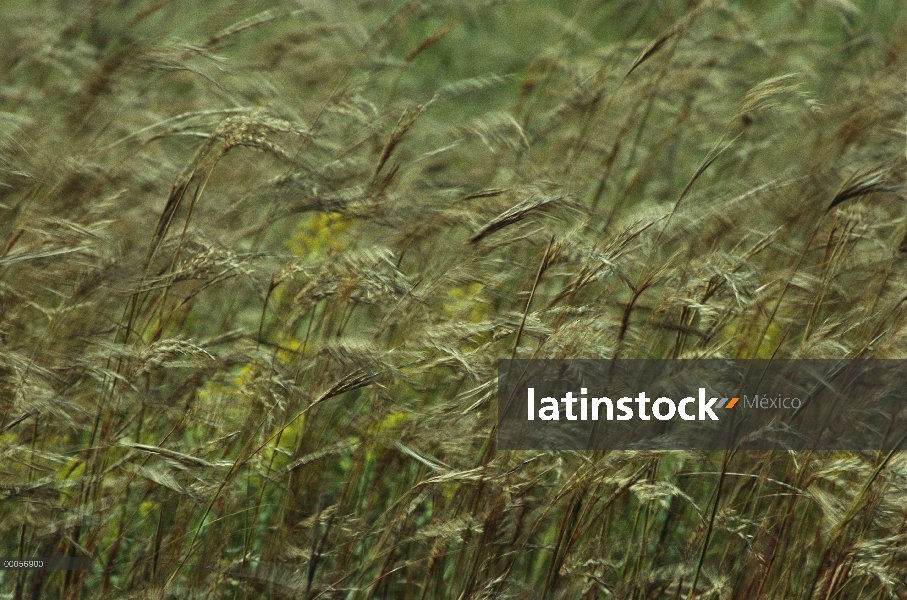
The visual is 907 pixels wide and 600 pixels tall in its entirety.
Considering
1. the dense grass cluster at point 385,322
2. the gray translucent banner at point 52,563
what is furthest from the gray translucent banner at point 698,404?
the gray translucent banner at point 52,563

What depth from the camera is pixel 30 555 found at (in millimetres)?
1872

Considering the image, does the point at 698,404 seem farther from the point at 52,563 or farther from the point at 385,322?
the point at 52,563

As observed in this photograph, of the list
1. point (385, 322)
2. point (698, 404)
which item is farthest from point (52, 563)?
point (698, 404)

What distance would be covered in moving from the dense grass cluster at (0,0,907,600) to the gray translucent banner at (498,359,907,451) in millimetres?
47

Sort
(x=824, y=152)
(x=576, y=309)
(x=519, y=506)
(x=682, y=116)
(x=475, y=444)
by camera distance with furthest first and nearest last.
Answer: (x=682, y=116) < (x=824, y=152) < (x=475, y=444) < (x=519, y=506) < (x=576, y=309)

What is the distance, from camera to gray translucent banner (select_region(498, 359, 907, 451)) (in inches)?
70.1

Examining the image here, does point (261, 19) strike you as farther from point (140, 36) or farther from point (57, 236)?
point (57, 236)

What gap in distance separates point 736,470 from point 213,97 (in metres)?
1.59

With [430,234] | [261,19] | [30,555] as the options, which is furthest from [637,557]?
[261,19]

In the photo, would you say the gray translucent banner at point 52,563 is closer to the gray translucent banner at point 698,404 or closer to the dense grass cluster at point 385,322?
the dense grass cluster at point 385,322

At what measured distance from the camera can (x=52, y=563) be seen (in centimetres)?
186

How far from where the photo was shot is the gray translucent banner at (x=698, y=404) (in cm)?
178

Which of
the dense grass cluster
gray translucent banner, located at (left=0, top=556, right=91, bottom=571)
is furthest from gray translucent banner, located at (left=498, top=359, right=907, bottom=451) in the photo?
gray translucent banner, located at (left=0, top=556, right=91, bottom=571)

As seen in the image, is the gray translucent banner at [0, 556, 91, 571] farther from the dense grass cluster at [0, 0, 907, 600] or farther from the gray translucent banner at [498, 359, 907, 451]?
the gray translucent banner at [498, 359, 907, 451]
